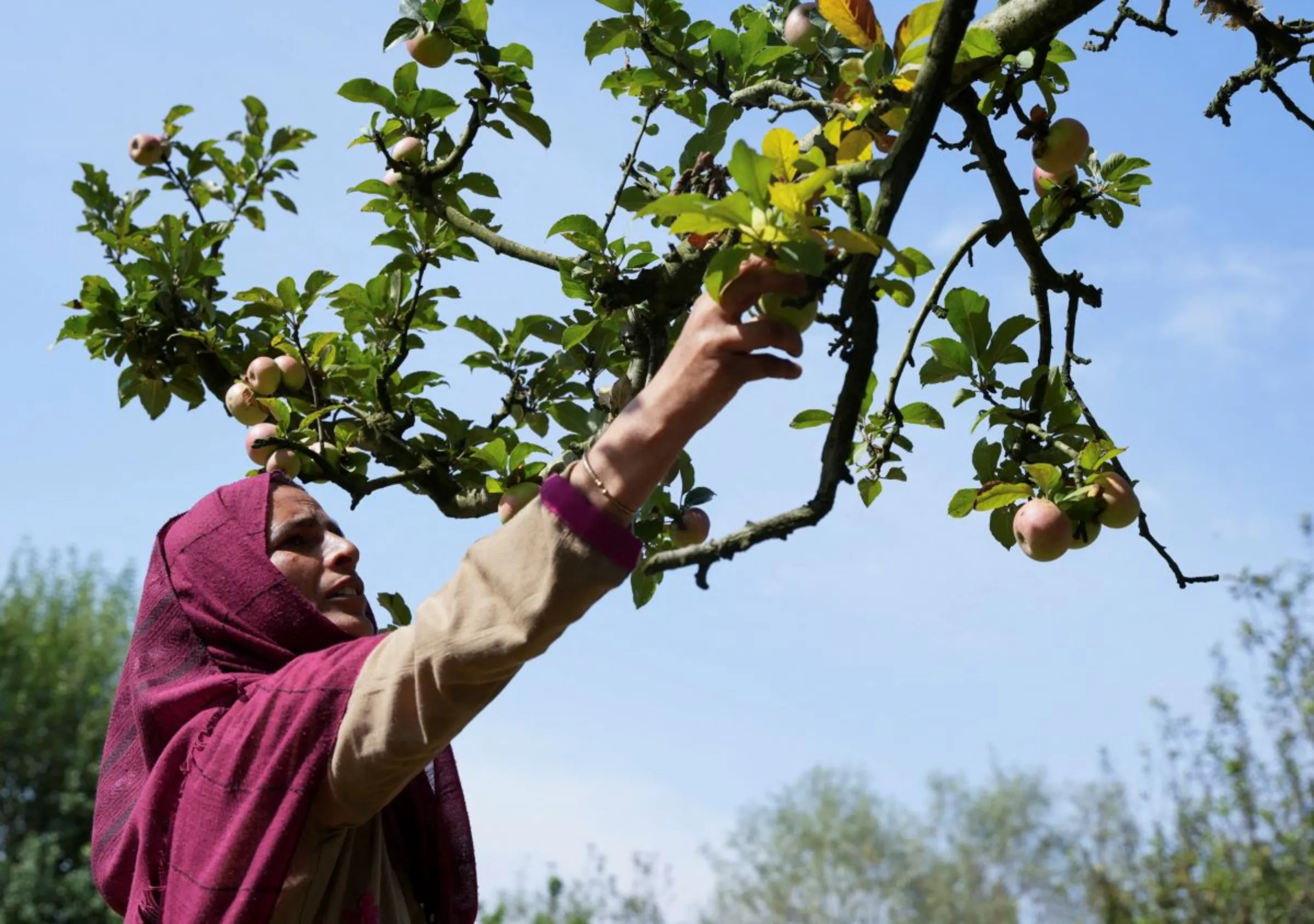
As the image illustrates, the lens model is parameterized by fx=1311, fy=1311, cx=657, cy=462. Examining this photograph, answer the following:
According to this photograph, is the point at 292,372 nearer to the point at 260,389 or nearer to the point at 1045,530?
the point at 260,389

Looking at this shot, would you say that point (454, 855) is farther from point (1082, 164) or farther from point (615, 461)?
point (1082, 164)

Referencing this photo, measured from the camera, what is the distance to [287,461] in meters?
1.91

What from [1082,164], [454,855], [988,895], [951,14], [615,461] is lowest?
[454,855]

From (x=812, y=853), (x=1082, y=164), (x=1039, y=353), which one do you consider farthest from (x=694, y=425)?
(x=812, y=853)

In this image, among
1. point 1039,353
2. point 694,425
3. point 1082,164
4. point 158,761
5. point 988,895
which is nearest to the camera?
point 694,425

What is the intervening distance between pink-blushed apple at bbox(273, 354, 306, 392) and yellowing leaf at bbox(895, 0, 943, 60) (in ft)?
3.83

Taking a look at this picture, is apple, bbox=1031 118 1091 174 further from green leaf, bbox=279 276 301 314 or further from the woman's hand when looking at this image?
green leaf, bbox=279 276 301 314

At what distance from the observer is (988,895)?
2223cm

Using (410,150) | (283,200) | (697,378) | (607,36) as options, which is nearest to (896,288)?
(697,378)

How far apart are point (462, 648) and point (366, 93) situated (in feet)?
3.51

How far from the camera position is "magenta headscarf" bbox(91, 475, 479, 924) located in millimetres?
1211

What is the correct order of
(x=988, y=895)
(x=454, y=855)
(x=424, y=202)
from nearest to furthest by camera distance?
(x=454, y=855) < (x=424, y=202) < (x=988, y=895)

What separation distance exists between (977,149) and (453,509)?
0.91 meters

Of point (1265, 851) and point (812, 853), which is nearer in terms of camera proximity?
point (1265, 851)
